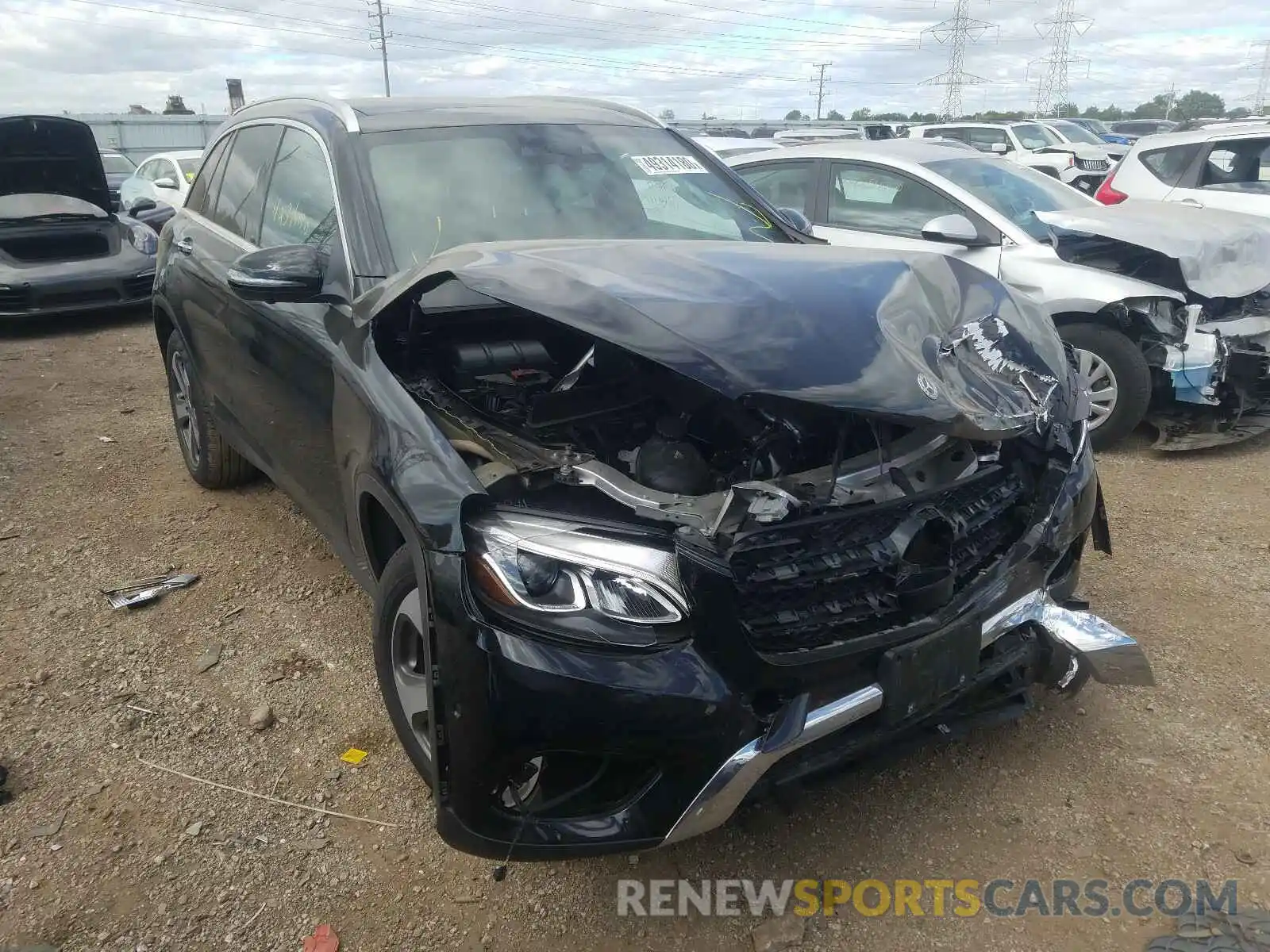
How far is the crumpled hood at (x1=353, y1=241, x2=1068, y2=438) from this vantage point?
2016mm

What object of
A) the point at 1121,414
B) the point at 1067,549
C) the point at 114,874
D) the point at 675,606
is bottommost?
the point at 114,874

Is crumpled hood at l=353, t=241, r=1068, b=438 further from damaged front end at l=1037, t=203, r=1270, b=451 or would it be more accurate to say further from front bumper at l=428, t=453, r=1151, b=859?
damaged front end at l=1037, t=203, r=1270, b=451

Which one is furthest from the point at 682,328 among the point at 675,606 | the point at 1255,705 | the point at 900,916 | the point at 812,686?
the point at 1255,705

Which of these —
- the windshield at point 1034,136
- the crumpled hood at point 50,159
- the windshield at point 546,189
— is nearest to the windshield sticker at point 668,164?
the windshield at point 546,189

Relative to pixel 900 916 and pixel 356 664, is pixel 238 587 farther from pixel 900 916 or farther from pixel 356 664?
pixel 900 916

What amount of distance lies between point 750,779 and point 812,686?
23 cm

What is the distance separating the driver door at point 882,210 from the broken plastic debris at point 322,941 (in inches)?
184

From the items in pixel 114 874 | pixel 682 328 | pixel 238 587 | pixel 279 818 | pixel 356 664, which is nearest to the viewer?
pixel 682 328

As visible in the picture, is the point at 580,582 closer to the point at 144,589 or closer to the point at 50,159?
the point at 144,589

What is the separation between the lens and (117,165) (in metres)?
16.9

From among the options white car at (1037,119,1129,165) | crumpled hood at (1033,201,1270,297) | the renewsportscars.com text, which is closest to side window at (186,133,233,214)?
the renewsportscars.com text

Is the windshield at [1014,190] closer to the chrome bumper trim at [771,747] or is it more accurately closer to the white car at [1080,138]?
the chrome bumper trim at [771,747]

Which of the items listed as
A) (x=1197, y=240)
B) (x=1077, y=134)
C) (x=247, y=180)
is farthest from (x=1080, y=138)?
(x=247, y=180)

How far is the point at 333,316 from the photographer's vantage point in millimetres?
2791
